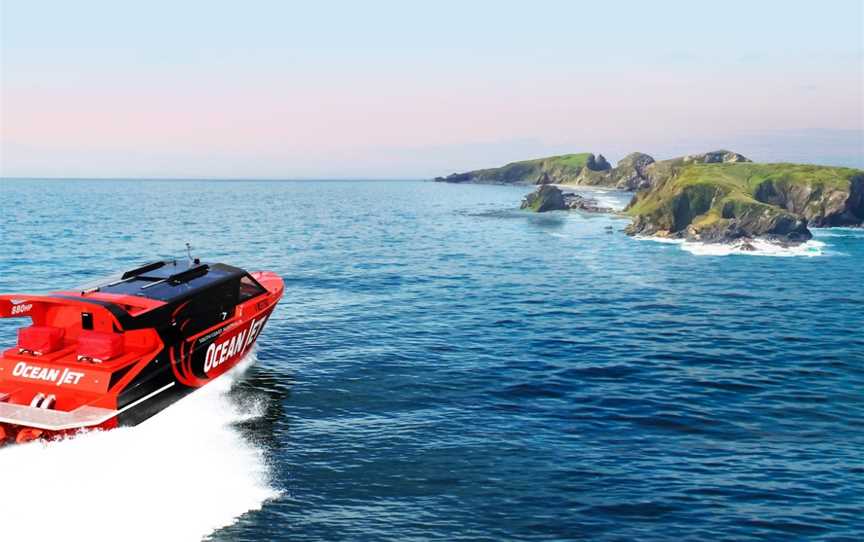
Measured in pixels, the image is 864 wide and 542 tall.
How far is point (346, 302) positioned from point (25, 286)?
2370 cm

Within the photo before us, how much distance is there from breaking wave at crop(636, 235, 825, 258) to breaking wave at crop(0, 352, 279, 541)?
5868 centimetres

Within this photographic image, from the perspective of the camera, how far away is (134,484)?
1666 cm

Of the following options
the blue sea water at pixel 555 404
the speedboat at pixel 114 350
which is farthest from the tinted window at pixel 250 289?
the blue sea water at pixel 555 404

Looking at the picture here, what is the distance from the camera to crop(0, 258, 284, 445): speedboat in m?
18.2

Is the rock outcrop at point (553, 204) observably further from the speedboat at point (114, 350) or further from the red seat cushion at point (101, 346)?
the red seat cushion at point (101, 346)

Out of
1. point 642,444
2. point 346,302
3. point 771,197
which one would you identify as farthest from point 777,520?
point 771,197

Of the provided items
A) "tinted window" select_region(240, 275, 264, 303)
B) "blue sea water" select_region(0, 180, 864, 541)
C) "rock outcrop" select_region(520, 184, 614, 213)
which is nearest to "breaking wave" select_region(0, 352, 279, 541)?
"blue sea water" select_region(0, 180, 864, 541)

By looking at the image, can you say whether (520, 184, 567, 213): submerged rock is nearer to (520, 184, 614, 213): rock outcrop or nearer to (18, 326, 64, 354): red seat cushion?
(520, 184, 614, 213): rock outcrop

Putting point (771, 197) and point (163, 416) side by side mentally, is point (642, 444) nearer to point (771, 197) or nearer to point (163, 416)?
point (163, 416)

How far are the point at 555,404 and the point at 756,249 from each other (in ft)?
177

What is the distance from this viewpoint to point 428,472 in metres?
18.4

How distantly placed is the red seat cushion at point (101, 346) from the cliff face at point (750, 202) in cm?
6943

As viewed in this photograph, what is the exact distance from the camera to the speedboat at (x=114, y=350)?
18.2 m

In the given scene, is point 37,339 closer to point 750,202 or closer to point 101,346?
point 101,346
